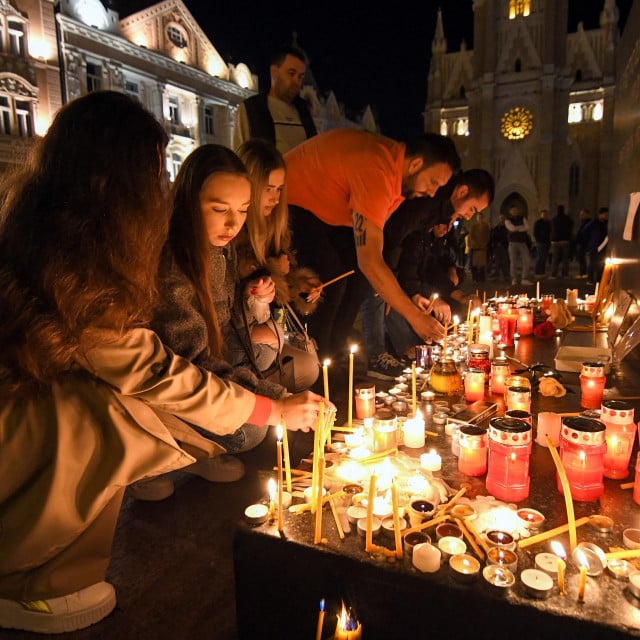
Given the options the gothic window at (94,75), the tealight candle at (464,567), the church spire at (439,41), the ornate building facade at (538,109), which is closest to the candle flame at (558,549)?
the tealight candle at (464,567)

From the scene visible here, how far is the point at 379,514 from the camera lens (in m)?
1.37

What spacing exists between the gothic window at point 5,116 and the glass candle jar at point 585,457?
1899cm

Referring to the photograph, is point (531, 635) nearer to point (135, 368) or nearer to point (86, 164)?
point (135, 368)

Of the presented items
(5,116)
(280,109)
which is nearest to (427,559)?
(280,109)

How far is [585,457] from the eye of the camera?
140cm

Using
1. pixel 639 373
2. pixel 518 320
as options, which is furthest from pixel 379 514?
pixel 518 320

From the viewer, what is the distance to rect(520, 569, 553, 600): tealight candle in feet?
3.43

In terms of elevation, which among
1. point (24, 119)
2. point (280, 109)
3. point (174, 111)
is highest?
point (174, 111)

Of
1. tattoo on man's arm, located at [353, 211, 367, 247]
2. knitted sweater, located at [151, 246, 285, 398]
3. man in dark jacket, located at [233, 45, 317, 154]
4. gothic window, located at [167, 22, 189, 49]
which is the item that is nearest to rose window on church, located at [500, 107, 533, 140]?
gothic window, located at [167, 22, 189, 49]

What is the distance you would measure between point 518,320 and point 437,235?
1.74m

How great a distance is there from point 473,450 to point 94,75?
21485 millimetres

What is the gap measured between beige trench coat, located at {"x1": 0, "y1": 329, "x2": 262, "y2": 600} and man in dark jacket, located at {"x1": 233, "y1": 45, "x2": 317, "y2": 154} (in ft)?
8.85

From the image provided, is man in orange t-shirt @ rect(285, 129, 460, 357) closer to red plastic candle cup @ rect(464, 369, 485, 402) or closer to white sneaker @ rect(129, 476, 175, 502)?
red plastic candle cup @ rect(464, 369, 485, 402)

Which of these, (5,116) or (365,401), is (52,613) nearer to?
(365,401)
